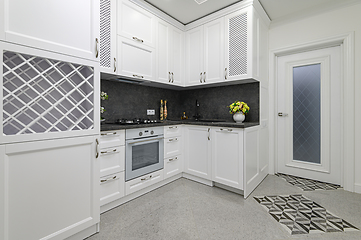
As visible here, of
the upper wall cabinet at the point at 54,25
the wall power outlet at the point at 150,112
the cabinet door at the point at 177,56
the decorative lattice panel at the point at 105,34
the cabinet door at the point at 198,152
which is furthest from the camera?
the wall power outlet at the point at 150,112

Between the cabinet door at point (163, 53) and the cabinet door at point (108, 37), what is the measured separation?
2.36 ft

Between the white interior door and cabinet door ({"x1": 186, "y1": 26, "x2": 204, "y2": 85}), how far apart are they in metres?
1.38

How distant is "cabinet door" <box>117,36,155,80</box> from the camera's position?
7.32 ft

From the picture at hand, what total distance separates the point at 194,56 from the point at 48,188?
2.66m

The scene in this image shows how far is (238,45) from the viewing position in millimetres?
2506

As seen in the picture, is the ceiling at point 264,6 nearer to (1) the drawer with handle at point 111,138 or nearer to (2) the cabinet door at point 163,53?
(2) the cabinet door at point 163,53

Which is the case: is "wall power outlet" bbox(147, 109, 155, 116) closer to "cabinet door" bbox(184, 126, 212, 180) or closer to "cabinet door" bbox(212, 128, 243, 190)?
"cabinet door" bbox(184, 126, 212, 180)

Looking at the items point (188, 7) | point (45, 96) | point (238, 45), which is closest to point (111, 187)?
point (45, 96)

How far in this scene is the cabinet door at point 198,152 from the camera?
2.55 metres

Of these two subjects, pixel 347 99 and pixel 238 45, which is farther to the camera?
pixel 238 45

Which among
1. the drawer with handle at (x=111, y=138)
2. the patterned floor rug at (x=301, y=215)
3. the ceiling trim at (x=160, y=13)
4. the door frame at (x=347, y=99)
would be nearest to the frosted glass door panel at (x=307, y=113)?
the door frame at (x=347, y=99)

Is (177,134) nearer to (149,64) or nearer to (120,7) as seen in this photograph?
(149,64)

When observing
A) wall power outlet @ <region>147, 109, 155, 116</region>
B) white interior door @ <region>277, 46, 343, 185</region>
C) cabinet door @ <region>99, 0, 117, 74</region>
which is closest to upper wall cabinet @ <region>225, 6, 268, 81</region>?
white interior door @ <region>277, 46, 343, 185</region>

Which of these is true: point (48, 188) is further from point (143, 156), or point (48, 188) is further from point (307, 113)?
point (307, 113)
